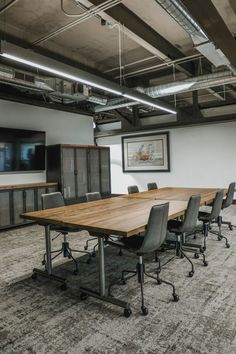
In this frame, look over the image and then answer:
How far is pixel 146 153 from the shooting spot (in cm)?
880

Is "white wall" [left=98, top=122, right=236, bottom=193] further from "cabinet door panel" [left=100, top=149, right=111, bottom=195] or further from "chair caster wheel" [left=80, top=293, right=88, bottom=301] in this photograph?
"chair caster wheel" [left=80, top=293, right=88, bottom=301]

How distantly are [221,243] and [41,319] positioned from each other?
9.73ft

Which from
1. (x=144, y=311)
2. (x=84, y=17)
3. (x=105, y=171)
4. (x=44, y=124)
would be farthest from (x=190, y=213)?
(x=105, y=171)

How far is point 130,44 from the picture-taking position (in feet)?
15.2

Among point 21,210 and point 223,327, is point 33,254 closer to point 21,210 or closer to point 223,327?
point 21,210

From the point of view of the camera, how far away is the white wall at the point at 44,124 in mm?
5668

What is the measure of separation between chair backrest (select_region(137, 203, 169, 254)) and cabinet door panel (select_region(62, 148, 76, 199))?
4.23 metres

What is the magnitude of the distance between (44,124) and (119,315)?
5.26 metres

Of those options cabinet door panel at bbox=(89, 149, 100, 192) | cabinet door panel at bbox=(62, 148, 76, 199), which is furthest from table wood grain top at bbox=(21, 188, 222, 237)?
cabinet door panel at bbox=(89, 149, 100, 192)

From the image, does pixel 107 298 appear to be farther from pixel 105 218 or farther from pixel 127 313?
pixel 105 218

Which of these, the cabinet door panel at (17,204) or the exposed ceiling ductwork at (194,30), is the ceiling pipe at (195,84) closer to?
the exposed ceiling ductwork at (194,30)

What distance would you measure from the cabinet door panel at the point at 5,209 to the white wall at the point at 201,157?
16.0 feet

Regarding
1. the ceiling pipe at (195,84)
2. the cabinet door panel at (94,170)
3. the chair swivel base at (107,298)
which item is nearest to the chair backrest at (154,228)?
the chair swivel base at (107,298)

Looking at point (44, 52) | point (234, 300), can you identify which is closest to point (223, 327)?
point (234, 300)
